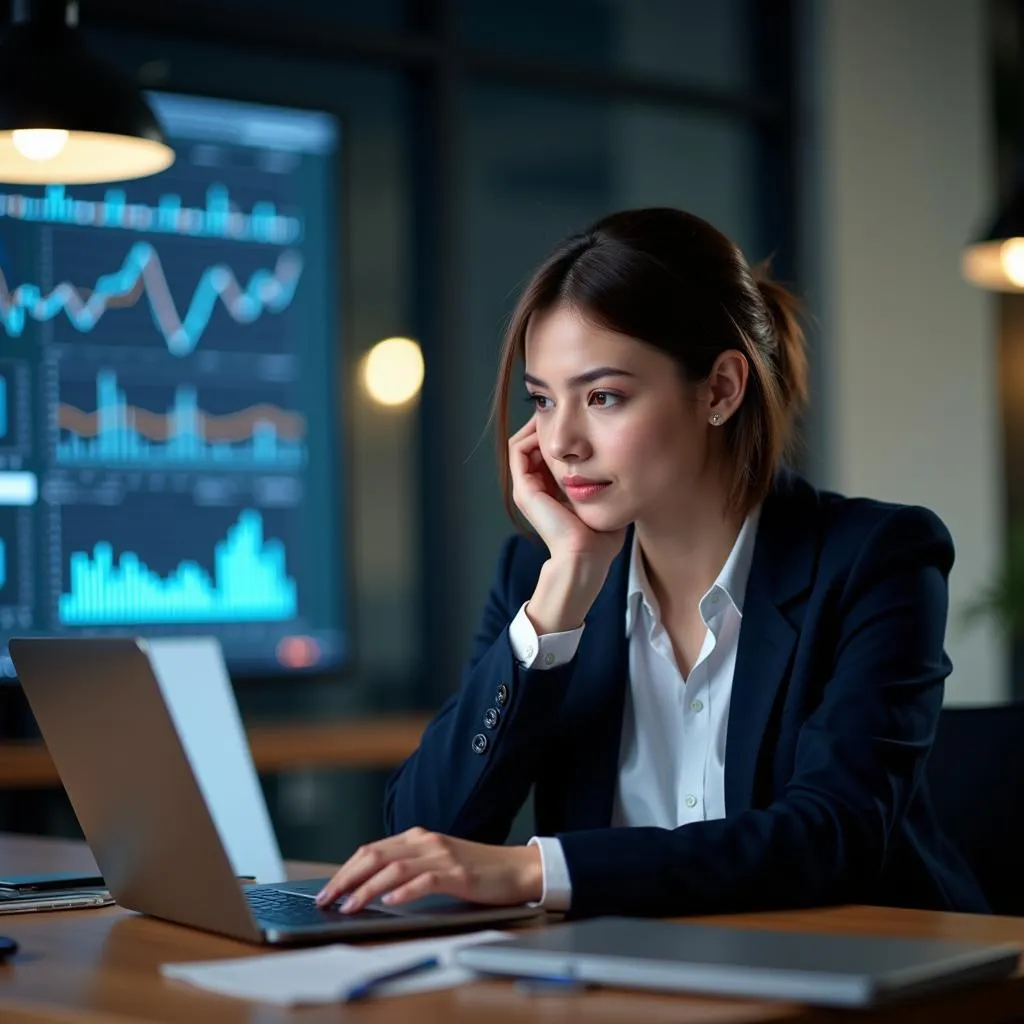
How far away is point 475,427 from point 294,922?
3.15 metres

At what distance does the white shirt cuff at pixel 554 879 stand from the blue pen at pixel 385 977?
246 mm

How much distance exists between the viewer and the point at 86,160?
247 cm

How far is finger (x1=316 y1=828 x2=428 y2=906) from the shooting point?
1.48m

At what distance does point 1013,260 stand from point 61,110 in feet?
7.42

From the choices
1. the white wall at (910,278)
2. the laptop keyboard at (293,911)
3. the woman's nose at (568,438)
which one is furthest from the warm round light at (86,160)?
the white wall at (910,278)

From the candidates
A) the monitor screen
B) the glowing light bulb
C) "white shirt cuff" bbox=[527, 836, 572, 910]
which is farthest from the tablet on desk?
the glowing light bulb

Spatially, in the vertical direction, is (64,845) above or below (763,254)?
below

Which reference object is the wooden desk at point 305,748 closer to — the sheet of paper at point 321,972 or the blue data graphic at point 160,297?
the blue data graphic at point 160,297

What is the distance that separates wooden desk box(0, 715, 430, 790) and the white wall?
5.77 feet

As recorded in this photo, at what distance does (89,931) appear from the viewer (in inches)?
60.9

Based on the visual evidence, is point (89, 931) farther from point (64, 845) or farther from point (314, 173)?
point (314, 173)

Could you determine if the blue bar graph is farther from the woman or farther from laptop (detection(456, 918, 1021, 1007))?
laptop (detection(456, 918, 1021, 1007))

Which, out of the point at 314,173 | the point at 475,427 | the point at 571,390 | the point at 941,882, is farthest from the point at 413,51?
the point at 941,882

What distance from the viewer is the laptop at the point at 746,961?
111 cm
